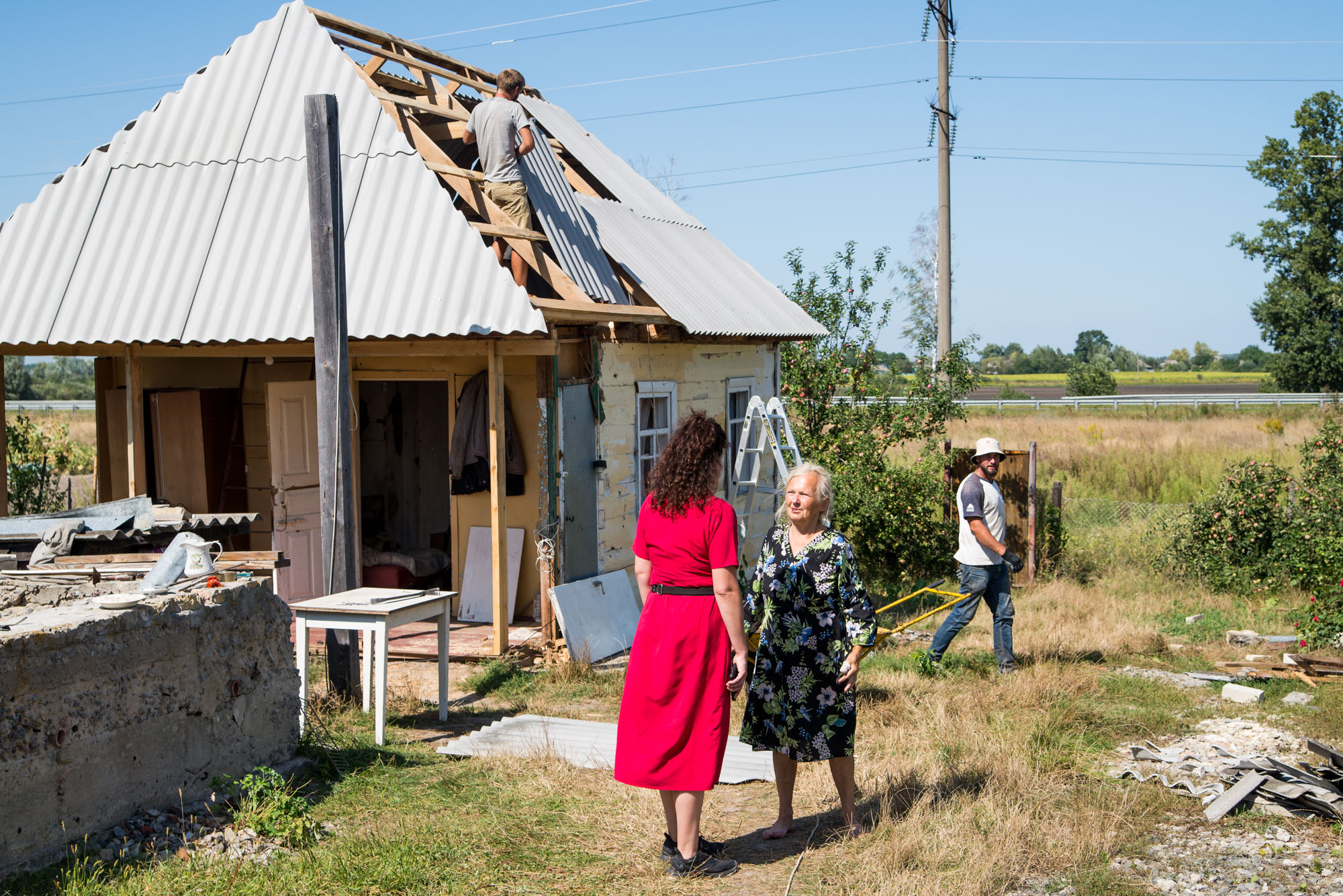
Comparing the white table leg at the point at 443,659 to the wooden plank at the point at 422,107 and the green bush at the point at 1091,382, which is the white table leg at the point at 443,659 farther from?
the green bush at the point at 1091,382

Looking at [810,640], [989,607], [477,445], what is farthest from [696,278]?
[810,640]

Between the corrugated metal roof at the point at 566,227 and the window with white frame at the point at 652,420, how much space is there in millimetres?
1018

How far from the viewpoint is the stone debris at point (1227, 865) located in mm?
4578

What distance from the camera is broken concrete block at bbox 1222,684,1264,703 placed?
7.64m

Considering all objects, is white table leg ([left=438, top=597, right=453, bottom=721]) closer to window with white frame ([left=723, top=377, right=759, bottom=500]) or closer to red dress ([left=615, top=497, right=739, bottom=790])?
red dress ([left=615, top=497, right=739, bottom=790])

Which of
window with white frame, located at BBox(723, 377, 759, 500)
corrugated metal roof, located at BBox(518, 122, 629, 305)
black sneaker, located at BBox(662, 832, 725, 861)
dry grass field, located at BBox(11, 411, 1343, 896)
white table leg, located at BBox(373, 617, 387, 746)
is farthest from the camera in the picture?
window with white frame, located at BBox(723, 377, 759, 500)

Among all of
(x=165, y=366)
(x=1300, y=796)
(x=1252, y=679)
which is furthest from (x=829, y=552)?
(x=165, y=366)

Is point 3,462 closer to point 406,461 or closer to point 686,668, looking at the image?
point 406,461

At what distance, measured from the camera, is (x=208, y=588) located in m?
5.59

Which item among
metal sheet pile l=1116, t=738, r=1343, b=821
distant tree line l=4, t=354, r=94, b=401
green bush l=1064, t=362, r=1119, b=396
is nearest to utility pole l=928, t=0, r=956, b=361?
metal sheet pile l=1116, t=738, r=1343, b=821

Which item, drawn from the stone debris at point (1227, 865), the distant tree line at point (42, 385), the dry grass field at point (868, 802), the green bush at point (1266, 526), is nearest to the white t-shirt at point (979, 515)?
the dry grass field at point (868, 802)

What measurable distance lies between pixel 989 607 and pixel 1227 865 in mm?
3268

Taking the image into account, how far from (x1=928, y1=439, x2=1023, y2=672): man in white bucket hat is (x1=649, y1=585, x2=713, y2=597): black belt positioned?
4096 millimetres

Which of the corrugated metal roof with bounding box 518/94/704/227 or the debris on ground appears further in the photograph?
the corrugated metal roof with bounding box 518/94/704/227
